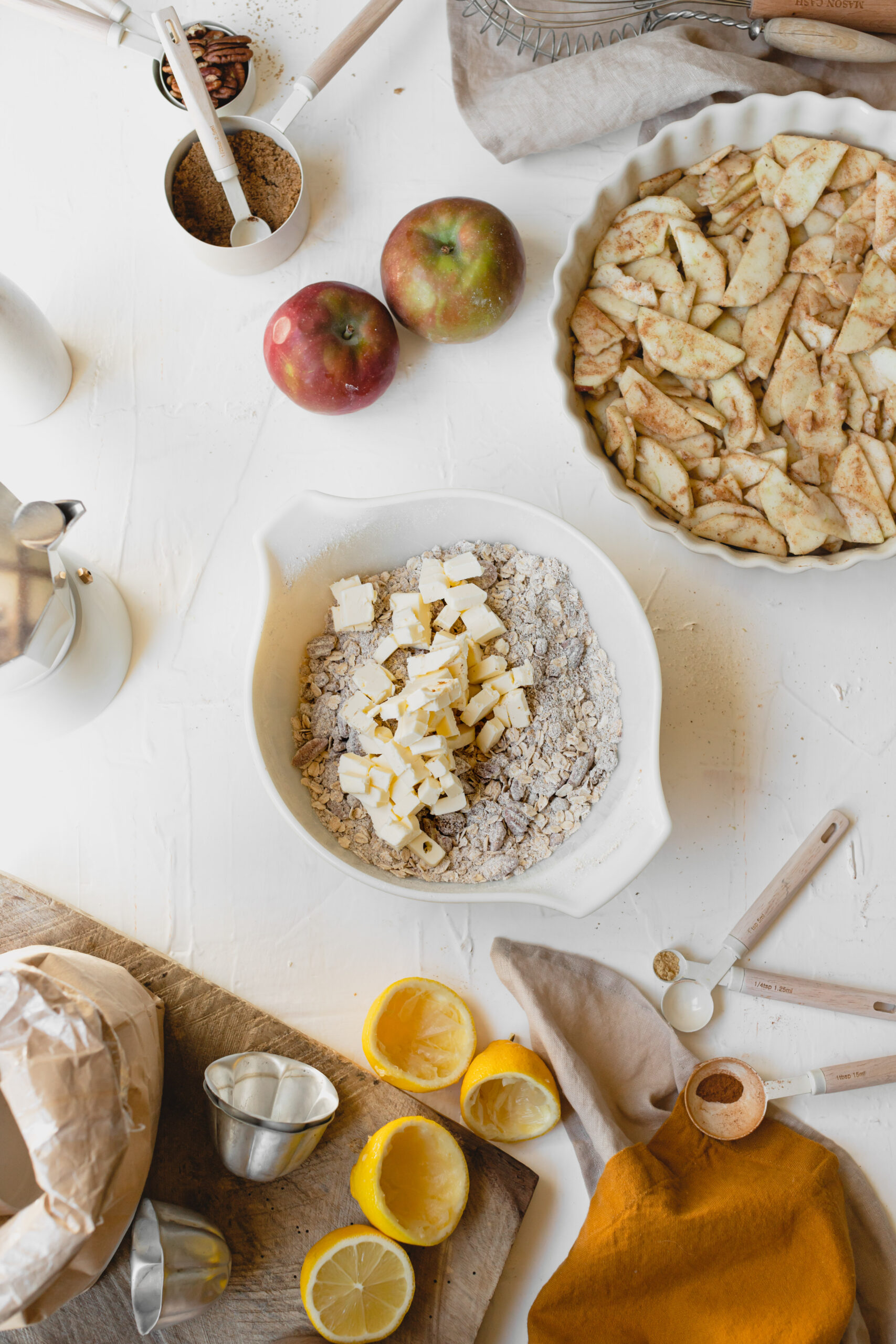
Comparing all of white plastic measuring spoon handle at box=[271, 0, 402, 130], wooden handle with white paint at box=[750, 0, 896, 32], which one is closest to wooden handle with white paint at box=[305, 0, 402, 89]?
white plastic measuring spoon handle at box=[271, 0, 402, 130]

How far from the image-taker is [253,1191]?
2.79 ft

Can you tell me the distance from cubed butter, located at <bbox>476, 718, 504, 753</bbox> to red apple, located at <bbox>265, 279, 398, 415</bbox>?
1.17 feet

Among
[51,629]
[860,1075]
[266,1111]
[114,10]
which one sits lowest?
[860,1075]

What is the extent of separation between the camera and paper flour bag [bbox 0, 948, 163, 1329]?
0.65 meters

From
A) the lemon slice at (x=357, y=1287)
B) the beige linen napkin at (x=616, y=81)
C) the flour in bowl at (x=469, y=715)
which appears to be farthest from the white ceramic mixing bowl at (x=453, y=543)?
the beige linen napkin at (x=616, y=81)

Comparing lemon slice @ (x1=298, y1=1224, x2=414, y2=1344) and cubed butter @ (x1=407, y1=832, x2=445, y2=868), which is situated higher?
cubed butter @ (x1=407, y1=832, x2=445, y2=868)

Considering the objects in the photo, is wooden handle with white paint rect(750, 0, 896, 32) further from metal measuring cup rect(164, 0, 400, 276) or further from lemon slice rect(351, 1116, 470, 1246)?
lemon slice rect(351, 1116, 470, 1246)

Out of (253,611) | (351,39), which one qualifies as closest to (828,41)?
(351,39)

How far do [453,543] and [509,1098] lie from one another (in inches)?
21.8

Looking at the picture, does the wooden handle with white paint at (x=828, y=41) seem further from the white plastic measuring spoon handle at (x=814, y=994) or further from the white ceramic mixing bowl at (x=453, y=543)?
the white plastic measuring spoon handle at (x=814, y=994)

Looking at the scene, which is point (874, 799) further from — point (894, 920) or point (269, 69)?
point (269, 69)

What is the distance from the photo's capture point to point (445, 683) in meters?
0.80

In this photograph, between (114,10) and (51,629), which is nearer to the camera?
(51,629)

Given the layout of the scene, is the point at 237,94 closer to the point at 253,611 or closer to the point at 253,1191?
the point at 253,611
